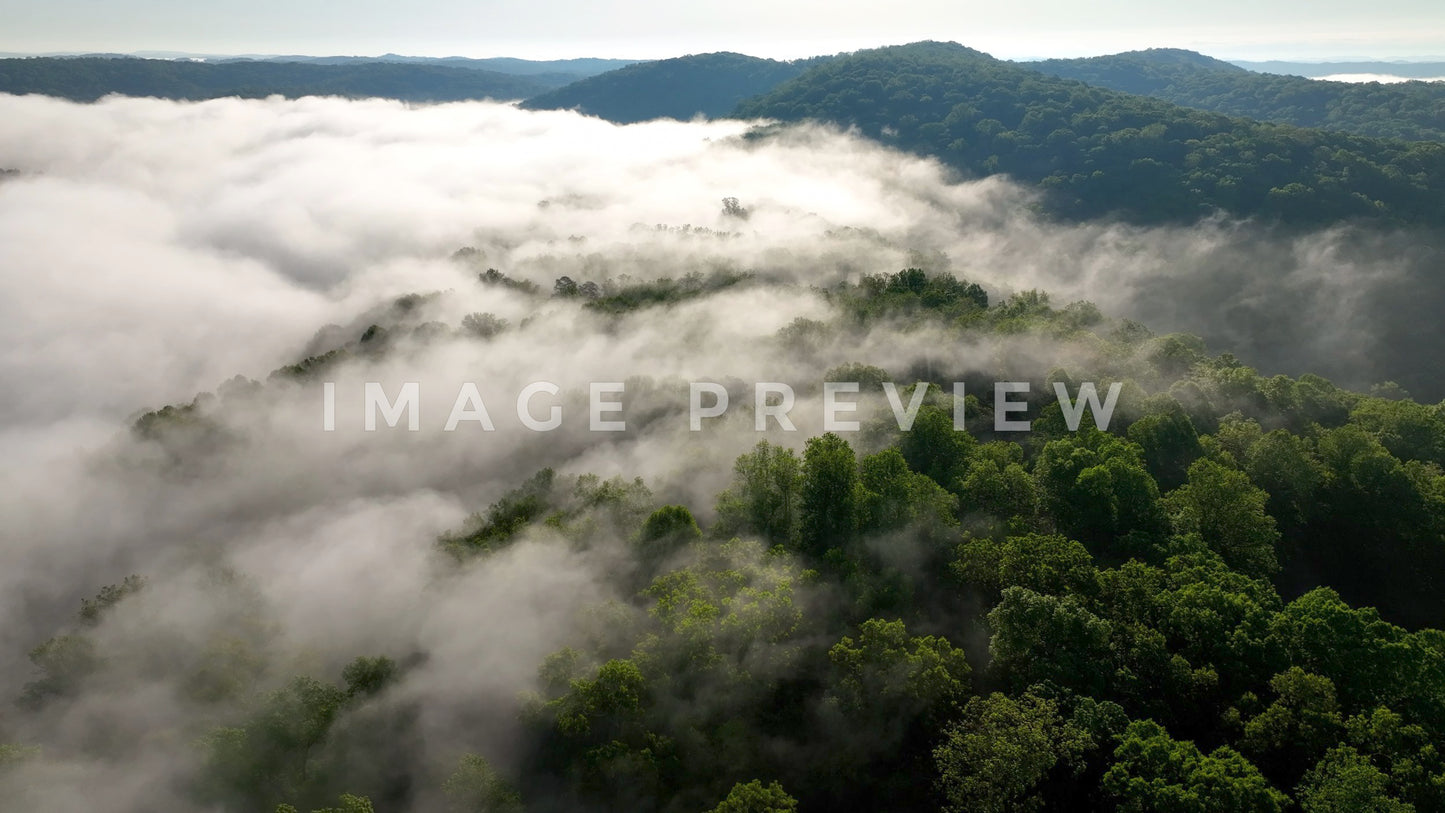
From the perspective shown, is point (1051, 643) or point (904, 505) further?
point (904, 505)

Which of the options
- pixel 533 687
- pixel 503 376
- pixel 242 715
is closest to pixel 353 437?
pixel 503 376

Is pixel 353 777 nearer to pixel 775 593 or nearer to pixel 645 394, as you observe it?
pixel 775 593

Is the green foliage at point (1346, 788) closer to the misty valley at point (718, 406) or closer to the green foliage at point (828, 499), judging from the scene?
the green foliage at point (828, 499)

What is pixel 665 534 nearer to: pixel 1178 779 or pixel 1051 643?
pixel 1051 643

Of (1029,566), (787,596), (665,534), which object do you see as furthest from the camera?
(665,534)

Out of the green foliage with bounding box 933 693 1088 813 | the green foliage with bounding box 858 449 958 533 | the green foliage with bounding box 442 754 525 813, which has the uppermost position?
the green foliage with bounding box 858 449 958 533

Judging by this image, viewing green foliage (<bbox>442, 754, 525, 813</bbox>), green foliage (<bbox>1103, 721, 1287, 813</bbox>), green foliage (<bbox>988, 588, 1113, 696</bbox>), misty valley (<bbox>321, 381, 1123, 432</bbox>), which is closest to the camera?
green foliage (<bbox>1103, 721, 1287, 813</bbox>)

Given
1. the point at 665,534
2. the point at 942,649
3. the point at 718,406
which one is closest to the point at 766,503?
the point at 665,534

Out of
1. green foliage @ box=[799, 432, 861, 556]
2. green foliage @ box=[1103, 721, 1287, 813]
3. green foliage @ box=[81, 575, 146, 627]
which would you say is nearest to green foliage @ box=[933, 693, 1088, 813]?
green foliage @ box=[1103, 721, 1287, 813]

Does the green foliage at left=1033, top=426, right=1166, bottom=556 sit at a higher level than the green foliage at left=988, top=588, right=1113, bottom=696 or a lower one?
higher

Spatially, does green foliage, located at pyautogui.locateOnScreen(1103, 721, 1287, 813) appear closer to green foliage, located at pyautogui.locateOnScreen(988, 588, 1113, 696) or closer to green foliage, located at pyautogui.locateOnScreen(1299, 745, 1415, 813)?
green foliage, located at pyautogui.locateOnScreen(1299, 745, 1415, 813)
